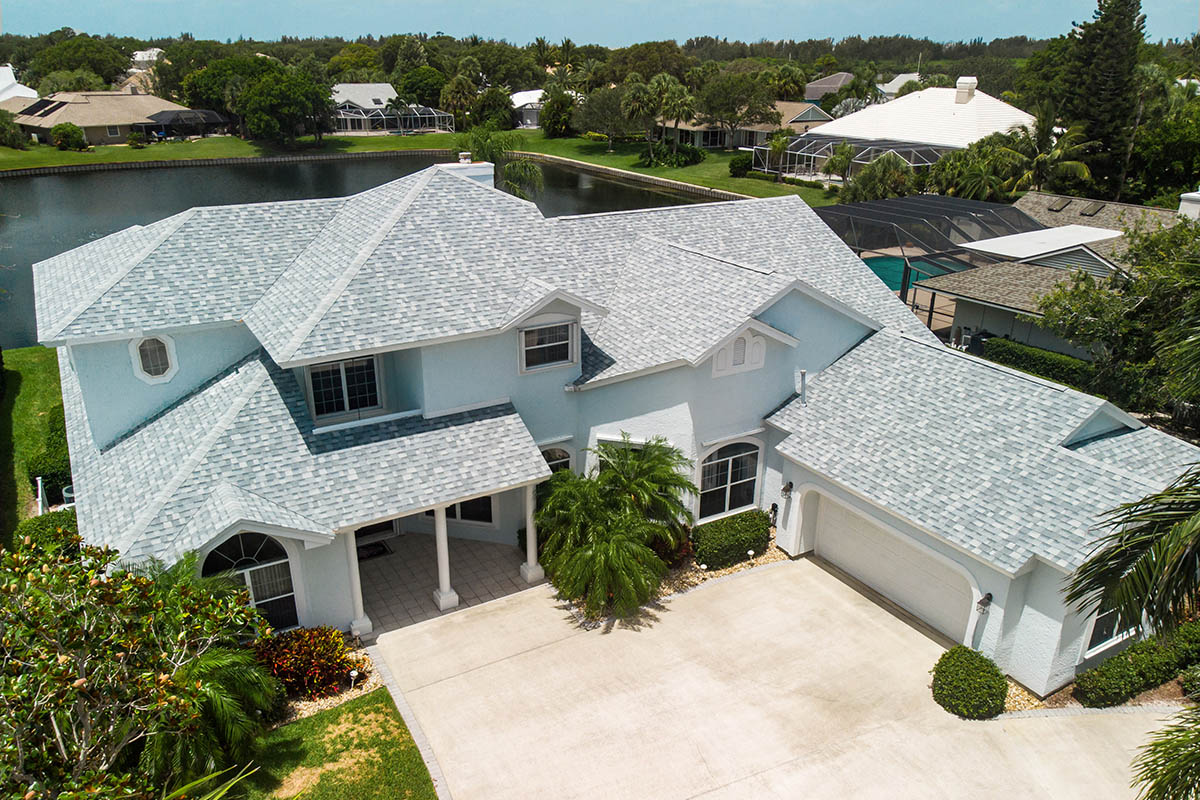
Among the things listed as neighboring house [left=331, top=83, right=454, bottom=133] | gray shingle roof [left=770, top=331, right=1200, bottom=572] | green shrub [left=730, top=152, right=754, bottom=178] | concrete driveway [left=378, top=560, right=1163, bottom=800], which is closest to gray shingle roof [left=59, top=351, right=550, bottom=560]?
concrete driveway [left=378, top=560, right=1163, bottom=800]

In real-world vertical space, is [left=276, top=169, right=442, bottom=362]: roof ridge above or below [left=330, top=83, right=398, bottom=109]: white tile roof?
below

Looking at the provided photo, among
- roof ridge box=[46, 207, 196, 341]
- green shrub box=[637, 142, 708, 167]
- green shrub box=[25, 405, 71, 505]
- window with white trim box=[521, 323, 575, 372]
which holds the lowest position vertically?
green shrub box=[25, 405, 71, 505]

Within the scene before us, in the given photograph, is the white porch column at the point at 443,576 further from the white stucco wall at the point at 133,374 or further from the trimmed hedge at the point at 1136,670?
the trimmed hedge at the point at 1136,670

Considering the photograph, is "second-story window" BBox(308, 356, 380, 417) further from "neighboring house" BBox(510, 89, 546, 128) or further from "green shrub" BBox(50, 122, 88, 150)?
"neighboring house" BBox(510, 89, 546, 128)

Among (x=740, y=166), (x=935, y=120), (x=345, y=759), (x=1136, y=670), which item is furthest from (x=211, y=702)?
(x=935, y=120)

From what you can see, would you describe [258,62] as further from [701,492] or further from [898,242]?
[701,492]
